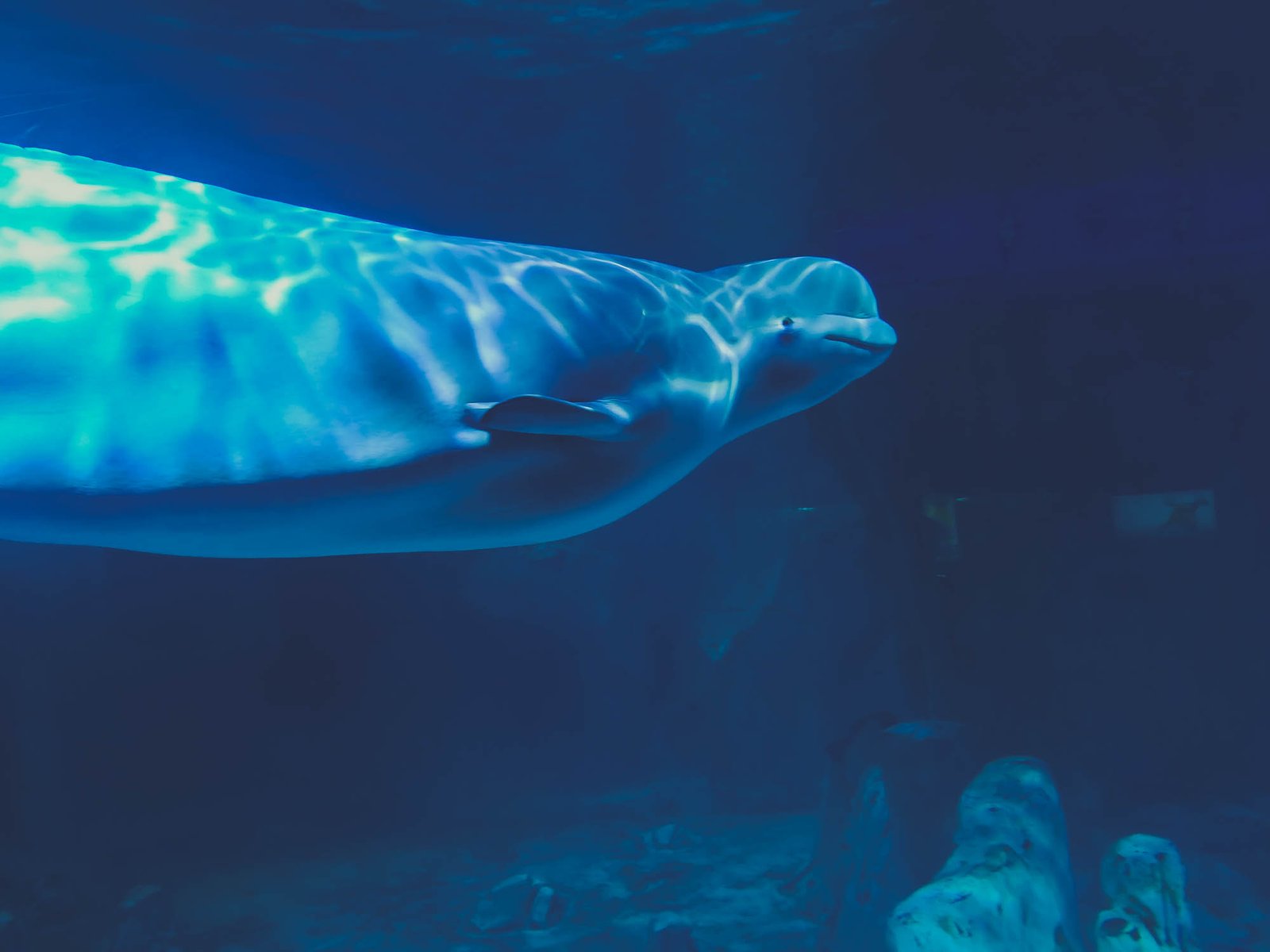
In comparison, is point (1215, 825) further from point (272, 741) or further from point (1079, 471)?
point (272, 741)

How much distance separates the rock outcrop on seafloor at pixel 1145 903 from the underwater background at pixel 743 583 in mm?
71

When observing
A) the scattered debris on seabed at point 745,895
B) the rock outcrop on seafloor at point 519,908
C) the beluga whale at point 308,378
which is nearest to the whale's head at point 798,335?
the beluga whale at point 308,378

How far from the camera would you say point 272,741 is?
44.4 feet

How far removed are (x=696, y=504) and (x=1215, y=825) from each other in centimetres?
1029

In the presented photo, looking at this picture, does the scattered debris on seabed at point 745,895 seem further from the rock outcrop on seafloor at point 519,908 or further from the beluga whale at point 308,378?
the beluga whale at point 308,378

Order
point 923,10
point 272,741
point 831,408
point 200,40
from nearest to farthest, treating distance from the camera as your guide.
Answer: point 923,10 < point 200,40 < point 831,408 < point 272,741

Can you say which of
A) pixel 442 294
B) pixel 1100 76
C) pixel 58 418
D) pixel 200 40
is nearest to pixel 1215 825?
pixel 1100 76

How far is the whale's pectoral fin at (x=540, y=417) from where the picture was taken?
8.05ft

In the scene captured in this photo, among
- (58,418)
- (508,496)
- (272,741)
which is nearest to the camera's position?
(58,418)

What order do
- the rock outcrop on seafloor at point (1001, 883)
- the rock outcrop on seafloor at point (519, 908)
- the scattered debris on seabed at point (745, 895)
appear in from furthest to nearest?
the rock outcrop on seafloor at point (519, 908) → the scattered debris on seabed at point (745, 895) → the rock outcrop on seafloor at point (1001, 883)

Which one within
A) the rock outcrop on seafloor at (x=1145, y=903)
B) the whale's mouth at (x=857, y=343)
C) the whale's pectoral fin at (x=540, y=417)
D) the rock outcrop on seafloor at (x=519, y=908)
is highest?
the whale's mouth at (x=857, y=343)

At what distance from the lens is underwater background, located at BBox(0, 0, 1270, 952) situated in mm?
9367

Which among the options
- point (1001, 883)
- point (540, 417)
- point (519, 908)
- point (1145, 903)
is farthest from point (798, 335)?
point (519, 908)

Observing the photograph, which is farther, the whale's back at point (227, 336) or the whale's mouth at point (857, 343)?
the whale's mouth at point (857, 343)
